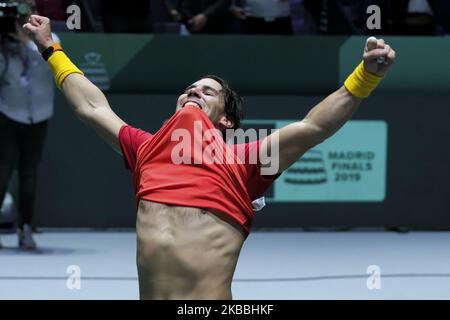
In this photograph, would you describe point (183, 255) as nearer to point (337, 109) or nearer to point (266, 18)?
point (337, 109)

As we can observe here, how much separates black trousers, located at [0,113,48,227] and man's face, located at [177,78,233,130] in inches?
148

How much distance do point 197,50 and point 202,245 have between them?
5.02 metres

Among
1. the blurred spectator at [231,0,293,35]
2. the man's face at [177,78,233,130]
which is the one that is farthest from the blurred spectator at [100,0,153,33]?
the man's face at [177,78,233,130]

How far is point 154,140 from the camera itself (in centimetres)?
387

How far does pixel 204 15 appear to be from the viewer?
898cm

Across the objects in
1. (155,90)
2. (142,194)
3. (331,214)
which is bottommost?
(331,214)

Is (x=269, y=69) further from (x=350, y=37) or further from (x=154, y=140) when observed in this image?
(x=154, y=140)

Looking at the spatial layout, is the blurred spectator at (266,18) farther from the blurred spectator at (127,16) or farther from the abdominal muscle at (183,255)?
the abdominal muscle at (183,255)

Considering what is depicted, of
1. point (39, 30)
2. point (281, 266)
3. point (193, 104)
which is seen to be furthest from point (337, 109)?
point (281, 266)

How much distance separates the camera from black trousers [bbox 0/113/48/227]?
769 centimetres

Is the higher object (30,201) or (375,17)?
(375,17)

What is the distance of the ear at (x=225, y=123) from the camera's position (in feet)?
13.7

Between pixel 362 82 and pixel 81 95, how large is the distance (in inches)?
47.4
